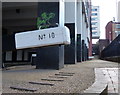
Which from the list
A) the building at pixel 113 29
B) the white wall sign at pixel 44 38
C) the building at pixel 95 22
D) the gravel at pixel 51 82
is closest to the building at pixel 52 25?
the white wall sign at pixel 44 38

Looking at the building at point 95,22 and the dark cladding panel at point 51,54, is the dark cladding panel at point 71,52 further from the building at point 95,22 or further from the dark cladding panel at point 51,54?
the building at point 95,22

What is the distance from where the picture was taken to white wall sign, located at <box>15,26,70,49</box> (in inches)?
401

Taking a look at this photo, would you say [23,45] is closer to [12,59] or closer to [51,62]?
[51,62]

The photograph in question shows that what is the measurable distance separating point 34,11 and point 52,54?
12390mm

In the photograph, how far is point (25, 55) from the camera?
28234 mm

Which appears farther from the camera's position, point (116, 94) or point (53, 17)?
point (53, 17)

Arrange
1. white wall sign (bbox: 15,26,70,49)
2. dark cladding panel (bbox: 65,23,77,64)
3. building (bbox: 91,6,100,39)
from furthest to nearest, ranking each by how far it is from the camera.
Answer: building (bbox: 91,6,100,39) < dark cladding panel (bbox: 65,23,77,64) < white wall sign (bbox: 15,26,70,49)

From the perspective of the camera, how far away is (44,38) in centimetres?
1051

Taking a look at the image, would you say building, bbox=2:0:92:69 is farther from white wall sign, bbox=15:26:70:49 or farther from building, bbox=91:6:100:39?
building, bbox=91:6:100:39

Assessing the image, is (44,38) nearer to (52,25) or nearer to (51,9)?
(52,25)

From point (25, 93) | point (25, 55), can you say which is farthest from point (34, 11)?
point (25, 93)

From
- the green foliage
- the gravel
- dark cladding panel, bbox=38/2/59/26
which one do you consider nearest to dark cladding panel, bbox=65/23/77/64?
dark cladding panel, bbox=38/2/59/26

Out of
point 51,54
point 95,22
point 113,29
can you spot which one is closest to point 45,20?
point 51,54

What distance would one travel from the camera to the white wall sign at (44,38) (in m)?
10.2
